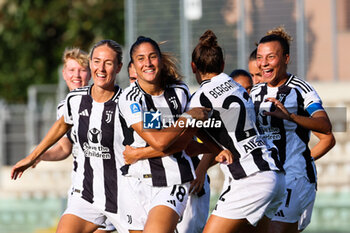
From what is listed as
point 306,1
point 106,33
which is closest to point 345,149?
point 306,1

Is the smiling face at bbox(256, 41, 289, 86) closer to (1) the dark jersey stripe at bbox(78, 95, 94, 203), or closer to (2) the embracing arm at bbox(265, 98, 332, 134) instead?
(2) the embracing arm at bbox(265, 98, 332, 134)

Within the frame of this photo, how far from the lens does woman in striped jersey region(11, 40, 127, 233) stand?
6.19 metres

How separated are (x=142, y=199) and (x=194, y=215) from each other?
68 cm

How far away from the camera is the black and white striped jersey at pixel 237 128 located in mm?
5398

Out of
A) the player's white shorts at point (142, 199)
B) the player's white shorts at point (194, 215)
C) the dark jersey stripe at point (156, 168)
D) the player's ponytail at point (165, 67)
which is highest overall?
the player's ponytail at point (165, 67)

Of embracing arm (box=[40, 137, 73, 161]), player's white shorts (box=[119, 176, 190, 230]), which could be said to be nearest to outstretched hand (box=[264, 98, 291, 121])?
player's white shorts (box=[119, 176, 190, 230])

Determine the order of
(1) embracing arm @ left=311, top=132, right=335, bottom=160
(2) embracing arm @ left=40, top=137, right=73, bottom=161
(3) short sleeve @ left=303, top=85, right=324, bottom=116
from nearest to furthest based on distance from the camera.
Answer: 1. (3) short sleeve @ left=303, top=85, right=324, bottom=116
2. (1) embracing arm @ left=311, top=132, right=335, bottom=160
3. (2) embracing arm @ left=40, top=137, right=73, bottom=161

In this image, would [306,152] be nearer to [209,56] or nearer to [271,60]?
[271,60]

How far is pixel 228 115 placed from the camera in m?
5.39

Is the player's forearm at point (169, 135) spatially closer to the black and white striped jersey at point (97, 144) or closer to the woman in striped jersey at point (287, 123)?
the black and white striped jersey at point (97, 144)

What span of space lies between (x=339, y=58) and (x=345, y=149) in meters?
1.77

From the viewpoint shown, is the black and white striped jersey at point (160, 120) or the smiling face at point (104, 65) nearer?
the black and white striped jersey at point (160, 120)

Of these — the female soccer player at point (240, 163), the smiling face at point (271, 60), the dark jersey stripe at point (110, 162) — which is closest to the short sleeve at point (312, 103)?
the smiling face at point (271, 60)

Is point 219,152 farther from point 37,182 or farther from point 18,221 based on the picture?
point 37,182
